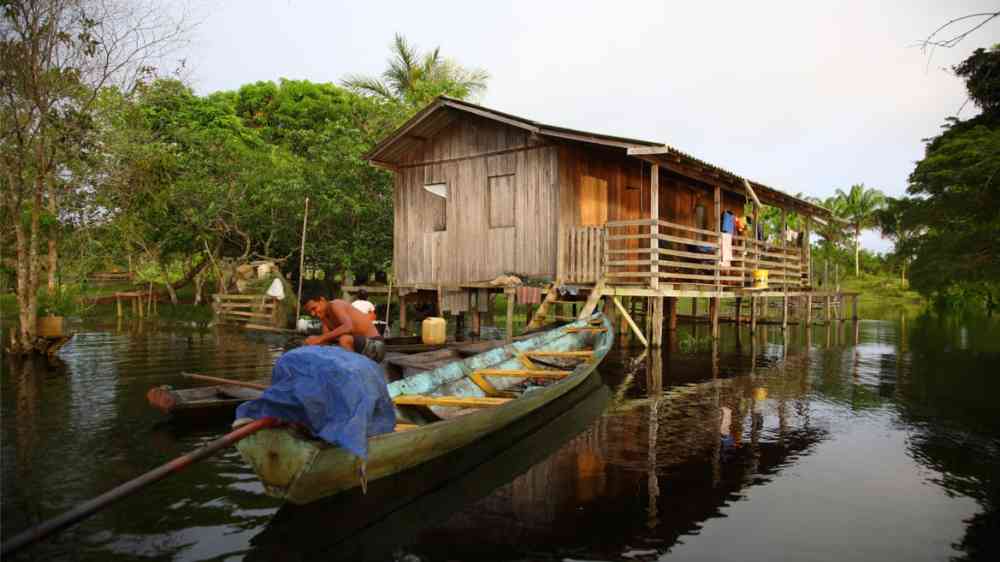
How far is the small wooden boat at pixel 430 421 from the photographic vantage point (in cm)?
456

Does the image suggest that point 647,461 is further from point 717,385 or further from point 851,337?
point 851,337

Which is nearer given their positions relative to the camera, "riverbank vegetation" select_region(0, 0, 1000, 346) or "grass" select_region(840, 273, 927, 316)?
"riverbank vegetation" select_region(0, 0, 1000, 346)

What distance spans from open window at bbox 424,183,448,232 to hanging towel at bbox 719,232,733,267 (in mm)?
7022

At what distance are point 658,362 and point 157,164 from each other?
12.2 m

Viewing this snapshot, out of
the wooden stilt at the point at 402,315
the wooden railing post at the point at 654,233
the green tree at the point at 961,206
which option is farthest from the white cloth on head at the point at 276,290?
the green tree at the point at 961,206

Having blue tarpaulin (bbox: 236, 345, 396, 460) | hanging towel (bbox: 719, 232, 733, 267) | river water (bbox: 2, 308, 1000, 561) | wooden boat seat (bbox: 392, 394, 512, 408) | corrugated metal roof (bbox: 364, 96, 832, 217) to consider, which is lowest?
river water (bbox: 2, 308, 1000, 561)

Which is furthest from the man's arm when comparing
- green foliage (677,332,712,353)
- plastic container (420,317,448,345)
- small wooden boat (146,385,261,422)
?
green foliage (677,332,712,353)

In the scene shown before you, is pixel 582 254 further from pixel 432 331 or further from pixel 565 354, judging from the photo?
pixel 565 354

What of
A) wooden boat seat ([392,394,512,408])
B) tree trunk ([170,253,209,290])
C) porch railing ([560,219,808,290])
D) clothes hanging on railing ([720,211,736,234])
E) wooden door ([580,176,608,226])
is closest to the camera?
wooden boat seat ([392,394,512,408])

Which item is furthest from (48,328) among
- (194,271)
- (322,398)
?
(194,271)

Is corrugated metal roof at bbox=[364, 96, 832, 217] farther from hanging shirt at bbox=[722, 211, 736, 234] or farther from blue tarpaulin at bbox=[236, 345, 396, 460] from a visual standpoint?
blue tarpaulin at bbox=[236, 345, 396, 460]

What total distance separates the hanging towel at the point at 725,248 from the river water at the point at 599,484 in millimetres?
5480

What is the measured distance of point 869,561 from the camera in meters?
4.37

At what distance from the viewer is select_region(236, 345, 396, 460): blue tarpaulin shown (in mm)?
4492
